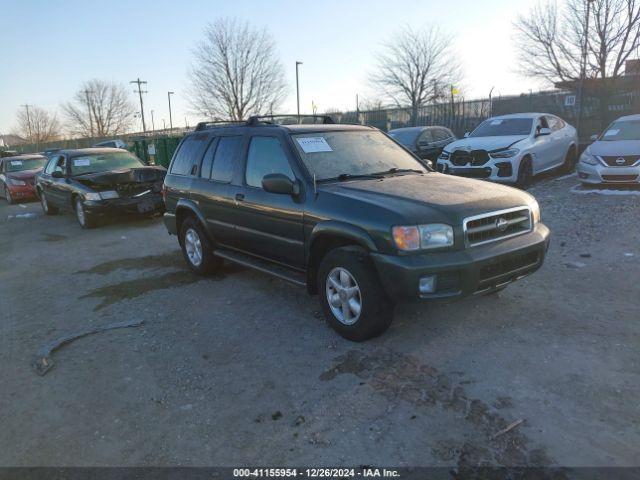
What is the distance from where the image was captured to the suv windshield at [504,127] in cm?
1072

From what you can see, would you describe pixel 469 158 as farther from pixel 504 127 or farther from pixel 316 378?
pixel 316 378

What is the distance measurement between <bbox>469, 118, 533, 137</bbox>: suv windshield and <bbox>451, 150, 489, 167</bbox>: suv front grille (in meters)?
1.10

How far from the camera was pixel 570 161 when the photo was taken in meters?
12.3

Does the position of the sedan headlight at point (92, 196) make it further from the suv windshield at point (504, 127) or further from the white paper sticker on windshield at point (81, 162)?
the suv windshield at point (504, 127)

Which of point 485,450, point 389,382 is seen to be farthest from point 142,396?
point 485,450

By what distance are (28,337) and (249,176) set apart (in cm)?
258

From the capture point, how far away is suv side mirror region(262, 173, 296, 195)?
4094mm

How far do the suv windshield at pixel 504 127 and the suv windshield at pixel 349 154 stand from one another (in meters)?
6.68

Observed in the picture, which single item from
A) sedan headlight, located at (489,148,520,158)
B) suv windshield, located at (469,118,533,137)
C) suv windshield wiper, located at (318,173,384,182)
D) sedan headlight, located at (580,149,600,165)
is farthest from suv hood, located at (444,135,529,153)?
suv windshield wiper, located at (318,173,384,182)

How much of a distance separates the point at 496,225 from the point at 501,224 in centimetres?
6

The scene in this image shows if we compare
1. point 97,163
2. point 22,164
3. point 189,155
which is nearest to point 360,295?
point 189,155

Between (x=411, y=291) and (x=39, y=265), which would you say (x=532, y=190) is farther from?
(x=39, y=265)

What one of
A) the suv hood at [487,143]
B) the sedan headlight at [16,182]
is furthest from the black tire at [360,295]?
the sedan headlight at [16,182]

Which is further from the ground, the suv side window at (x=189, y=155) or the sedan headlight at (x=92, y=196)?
the suv side window at (x=189, y=155)
